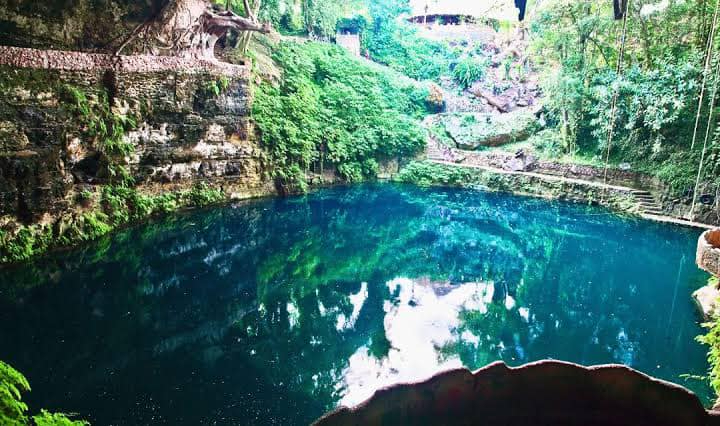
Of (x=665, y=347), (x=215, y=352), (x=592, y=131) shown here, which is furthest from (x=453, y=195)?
(x=215, y=352)

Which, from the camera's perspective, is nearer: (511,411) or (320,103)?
(511,411)

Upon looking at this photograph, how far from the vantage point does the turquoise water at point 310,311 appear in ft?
15.0

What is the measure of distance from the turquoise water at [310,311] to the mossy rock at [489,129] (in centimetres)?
712

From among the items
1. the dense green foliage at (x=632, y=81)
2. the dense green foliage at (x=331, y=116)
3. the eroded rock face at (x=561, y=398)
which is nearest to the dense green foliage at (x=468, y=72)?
the dense green foliage at (x=331, y=116)

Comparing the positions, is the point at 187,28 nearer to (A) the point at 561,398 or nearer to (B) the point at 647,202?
(A) the point at 561,398

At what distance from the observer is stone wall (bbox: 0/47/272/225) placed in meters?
8.19

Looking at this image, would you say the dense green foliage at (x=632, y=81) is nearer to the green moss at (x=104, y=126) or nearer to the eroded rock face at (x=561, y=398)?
the eroded rock face at (x=561, y=398)

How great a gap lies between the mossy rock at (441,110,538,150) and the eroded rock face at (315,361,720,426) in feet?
55.6

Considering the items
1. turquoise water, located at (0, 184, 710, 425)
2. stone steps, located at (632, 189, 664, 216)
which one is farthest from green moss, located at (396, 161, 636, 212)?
turquoise water, located at (0, 184, 710, 425)

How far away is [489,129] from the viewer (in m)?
18.0

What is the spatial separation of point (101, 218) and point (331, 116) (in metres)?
8.93

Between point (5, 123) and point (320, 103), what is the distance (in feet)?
32.2

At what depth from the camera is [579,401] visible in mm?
1613

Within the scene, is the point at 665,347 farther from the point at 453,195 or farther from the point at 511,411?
the point at 453,195
